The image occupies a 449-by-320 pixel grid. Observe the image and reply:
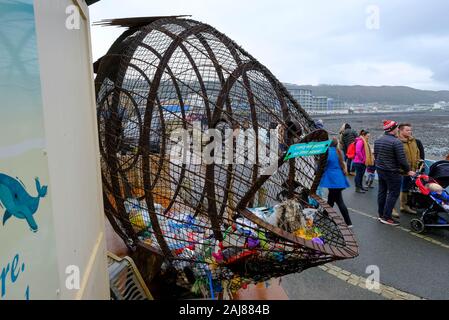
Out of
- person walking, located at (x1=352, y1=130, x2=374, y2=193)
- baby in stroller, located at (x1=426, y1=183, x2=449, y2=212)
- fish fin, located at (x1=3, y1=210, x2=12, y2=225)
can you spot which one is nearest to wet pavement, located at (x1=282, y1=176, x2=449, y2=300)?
baby in stroller, located at (x1=426, y1=183, x2=449, y2=212)

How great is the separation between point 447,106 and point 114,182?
39.6m

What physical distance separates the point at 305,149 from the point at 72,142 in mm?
1317

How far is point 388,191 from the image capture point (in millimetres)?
5578

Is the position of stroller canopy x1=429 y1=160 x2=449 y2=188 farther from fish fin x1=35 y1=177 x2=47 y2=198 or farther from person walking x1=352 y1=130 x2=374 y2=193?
fish fin x1=35 y1=177 x2=47 y2=198

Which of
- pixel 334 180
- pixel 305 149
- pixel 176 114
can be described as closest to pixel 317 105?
pixel 334 180

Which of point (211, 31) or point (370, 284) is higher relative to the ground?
point (211, 31)

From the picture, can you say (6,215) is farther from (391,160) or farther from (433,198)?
(433,198)

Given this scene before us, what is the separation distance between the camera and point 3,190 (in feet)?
2.75

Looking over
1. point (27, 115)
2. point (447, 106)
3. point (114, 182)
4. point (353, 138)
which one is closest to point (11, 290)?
point (27, 115)

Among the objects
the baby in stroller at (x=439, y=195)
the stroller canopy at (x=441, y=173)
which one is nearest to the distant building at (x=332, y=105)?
the stroller canopy at (x=441, y=173)

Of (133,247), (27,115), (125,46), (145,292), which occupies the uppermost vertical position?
(125,46)

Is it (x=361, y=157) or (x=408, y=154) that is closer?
(x=408, y=154)

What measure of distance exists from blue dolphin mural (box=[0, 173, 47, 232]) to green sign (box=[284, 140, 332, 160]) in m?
1.37
